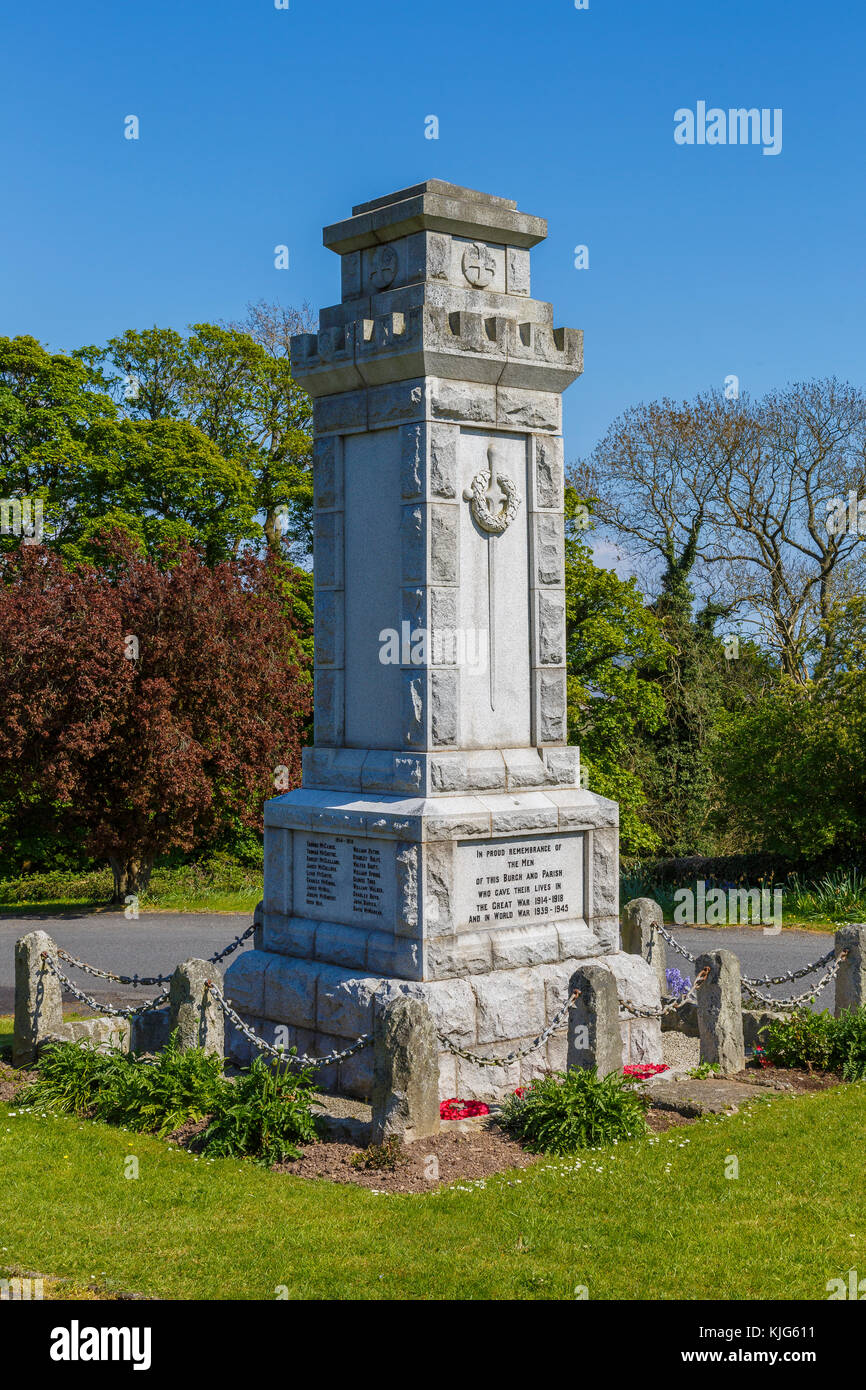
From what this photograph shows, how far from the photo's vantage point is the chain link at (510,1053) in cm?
766

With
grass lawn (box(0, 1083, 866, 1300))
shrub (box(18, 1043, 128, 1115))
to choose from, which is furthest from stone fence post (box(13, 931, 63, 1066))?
grass lawn (box(0, 1083, 866, 1300))

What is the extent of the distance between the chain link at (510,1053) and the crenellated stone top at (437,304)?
429 cm

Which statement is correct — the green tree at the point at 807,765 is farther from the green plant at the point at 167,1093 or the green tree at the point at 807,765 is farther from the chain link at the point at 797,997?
the green plant at the point at 167,1093

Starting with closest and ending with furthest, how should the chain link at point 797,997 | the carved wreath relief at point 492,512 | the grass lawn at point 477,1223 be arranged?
the grass lawn at point 477,1223 < the carved wreath relief at point 492,512 < the chain link at point 797,997

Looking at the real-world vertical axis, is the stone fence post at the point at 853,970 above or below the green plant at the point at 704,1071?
above

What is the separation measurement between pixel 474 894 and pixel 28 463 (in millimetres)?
21840

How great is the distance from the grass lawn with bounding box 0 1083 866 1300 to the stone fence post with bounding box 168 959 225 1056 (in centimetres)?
87

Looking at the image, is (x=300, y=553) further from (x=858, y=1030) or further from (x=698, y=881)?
(x=858, y=1030)

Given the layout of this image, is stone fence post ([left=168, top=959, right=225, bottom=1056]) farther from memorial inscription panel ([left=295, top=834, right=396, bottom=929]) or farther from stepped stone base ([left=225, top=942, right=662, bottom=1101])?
memorial inscription panel ([left=295, top=834, right=396, bottom=929])

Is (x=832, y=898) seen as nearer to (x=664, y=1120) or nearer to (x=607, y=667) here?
(x=607, y=667)

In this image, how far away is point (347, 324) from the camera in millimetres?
9195

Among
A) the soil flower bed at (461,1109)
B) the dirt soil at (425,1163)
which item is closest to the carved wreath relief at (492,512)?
the soil flower bed at (461,1109)

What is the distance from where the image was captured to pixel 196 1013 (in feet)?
27.8

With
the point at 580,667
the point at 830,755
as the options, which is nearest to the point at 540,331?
the point at 830,755
